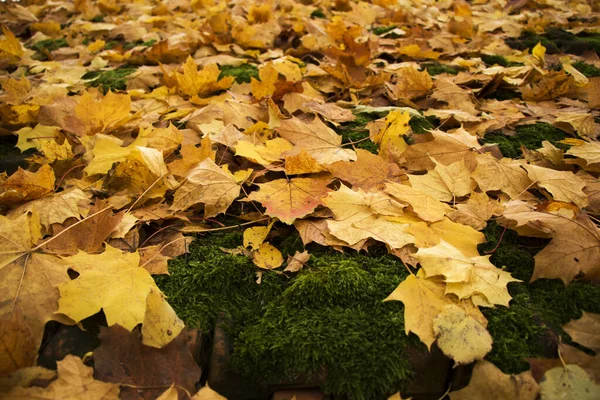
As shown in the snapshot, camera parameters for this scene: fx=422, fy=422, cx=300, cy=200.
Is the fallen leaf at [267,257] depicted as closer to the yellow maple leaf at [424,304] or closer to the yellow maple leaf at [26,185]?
the yellow maple leaf at [424,304]

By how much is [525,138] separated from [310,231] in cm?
113

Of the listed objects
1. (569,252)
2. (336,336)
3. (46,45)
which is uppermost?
(569,252)

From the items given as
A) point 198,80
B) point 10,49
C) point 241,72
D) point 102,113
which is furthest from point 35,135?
point 10,49

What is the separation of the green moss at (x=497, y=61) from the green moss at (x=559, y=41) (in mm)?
381

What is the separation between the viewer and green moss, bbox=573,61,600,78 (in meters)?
2.32

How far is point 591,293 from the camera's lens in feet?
3.58

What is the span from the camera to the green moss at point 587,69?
2324mm

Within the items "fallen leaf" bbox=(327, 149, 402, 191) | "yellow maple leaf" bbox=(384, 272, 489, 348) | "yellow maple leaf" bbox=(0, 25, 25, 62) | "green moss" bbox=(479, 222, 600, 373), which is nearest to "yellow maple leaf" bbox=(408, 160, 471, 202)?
"fallen leaf" bbox=(327, 149, 402, 191)

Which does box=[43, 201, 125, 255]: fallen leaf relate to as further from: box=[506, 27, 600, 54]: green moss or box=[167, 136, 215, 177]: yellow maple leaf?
box=[506, 27, 600, 54]: green moss

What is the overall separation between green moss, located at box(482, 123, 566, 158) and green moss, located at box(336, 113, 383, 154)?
19.1 inches

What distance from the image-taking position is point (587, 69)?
7.82 feet

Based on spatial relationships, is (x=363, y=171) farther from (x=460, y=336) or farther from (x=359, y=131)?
(x=460, y=336)

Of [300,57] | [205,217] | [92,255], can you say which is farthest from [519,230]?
[300,57]

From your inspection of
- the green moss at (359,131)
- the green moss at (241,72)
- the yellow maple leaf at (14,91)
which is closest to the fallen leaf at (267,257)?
the green moss at (359,131)
